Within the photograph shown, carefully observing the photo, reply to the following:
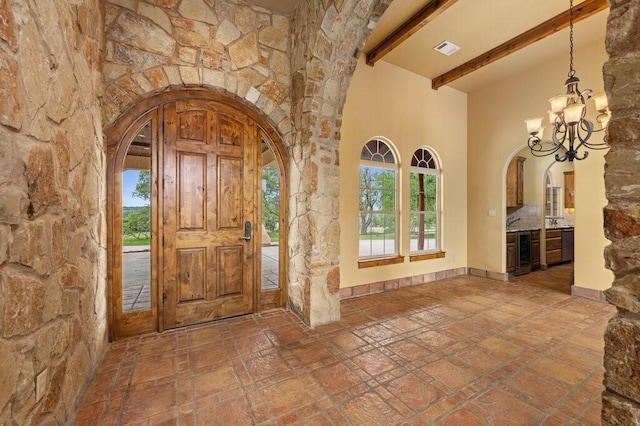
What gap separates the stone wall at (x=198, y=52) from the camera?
244 centimetres

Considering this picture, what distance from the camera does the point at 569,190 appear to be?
6.80 m

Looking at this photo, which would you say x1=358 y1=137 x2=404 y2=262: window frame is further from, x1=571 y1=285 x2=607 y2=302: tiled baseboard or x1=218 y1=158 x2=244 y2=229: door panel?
x1=571 y1=285 x2=607 y2=302: tiled baseboard

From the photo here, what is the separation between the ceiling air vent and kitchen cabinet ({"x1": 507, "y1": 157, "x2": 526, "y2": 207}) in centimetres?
296

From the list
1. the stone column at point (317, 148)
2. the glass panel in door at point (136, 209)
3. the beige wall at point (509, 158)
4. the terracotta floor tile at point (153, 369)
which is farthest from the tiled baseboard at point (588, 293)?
the glass panel in door at point (136, 209)

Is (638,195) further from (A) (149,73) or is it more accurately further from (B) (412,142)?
(B) (412,142)

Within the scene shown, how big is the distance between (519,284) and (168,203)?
5.35 metres

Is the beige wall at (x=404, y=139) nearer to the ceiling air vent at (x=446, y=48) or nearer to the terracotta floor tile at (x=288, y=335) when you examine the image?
the ceiling air vent at (x=446, y=48)

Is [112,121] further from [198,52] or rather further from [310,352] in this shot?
[310,352]

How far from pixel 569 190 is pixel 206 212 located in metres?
8.42

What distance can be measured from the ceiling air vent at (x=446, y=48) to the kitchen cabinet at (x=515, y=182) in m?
2.96

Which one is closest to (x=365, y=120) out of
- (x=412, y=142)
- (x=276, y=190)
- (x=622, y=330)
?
(x=412, y=142)

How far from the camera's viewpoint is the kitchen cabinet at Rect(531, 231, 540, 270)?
18.0 feet

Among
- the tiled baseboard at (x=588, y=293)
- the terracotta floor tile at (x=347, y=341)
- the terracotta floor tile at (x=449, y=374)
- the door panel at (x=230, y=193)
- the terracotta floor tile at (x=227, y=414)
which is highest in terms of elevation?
the door panel at (x=230, y=193)

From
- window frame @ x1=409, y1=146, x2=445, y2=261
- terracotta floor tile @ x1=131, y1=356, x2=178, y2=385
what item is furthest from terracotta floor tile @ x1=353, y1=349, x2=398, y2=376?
window frame @ x1=409, y1=146, x2=445, y2=261
